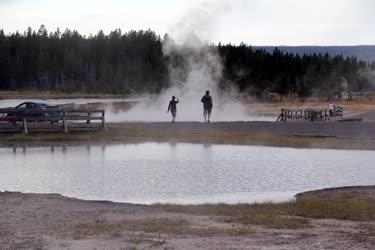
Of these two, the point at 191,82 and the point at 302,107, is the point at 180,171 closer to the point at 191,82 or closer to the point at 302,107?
the point at 191,82

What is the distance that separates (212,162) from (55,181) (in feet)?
22.1

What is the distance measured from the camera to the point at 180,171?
25.1 meters

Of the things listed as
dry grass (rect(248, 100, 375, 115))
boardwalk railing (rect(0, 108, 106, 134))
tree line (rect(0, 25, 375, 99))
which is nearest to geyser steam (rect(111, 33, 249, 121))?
dry grass (rect(248, 100, 375, 115))

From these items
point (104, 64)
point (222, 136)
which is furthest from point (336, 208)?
point (104, 64)

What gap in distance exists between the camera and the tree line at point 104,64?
12500cm

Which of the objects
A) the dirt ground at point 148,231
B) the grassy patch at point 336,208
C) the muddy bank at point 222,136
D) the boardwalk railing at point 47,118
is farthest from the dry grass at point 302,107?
the dirt ground at point 148,231

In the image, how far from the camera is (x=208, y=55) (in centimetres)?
6178

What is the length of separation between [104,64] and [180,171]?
149m

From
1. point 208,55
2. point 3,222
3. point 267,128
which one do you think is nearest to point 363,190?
point 3,222

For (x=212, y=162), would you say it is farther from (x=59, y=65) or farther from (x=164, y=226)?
(x=59, y=65)

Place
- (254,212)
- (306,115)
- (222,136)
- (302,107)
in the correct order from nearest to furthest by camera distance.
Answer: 1. (254,212)
2. (222,136)
3. (306,115)
4. (302,107)

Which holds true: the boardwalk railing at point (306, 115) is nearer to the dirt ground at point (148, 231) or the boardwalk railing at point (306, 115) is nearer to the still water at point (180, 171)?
the still water at point (180, 171)

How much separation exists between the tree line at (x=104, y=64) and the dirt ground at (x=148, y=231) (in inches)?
3996

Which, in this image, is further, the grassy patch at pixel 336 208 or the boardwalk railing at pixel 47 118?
the boardwalk railing at pixel 47 118
